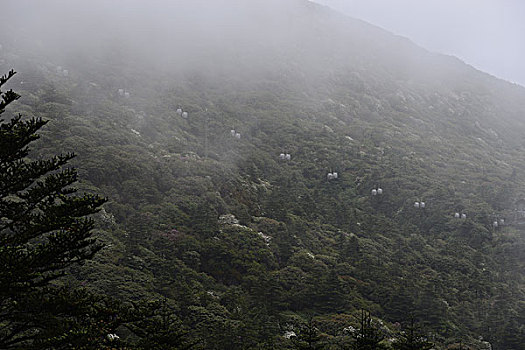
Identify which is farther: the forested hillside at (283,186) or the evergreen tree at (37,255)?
the forested hillside at (283,186)

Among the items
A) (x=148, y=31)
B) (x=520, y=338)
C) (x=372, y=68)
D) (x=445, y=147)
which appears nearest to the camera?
(x=520, y=338)

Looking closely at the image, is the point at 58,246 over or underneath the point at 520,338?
over

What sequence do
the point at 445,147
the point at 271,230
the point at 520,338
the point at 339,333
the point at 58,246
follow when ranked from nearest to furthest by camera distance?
the point at 58,246 → the point at 339,333 → the point at 520,338 → the point at 271,230 → the point at 445,147

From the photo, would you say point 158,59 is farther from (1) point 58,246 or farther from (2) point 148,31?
(1) point 58,246

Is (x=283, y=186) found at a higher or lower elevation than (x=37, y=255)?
lower

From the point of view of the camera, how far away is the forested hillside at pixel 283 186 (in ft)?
101

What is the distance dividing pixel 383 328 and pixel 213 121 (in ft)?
119

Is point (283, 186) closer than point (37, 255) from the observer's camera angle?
No

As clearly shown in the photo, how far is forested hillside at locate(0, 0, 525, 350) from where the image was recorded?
3066 cm

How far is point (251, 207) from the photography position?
44469 millimetres

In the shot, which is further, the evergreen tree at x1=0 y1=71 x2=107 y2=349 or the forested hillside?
the forested hillside

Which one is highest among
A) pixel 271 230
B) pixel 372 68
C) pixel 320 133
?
pixel 372 68

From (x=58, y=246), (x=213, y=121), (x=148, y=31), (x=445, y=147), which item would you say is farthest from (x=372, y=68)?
(x=58, y=246)

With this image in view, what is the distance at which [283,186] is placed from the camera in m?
52.8
